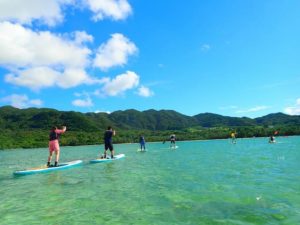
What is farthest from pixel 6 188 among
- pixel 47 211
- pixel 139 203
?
pixel 139 203

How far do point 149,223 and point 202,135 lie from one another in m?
182

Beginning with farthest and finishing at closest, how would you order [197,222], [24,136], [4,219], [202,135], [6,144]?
[202,135]
[24,136]
[6,144]
[4,219]
[197,222]

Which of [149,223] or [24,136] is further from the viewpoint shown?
[24,136]

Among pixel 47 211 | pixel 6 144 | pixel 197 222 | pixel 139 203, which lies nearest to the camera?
pixel 197 222

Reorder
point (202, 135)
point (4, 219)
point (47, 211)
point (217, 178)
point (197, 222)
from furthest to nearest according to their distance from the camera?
point (202, 135), point (217, 178), point (47, 211), point (4, 219), point (197, 222)

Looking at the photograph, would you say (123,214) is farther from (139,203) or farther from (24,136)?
(24,136)

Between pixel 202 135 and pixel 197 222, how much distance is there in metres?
182

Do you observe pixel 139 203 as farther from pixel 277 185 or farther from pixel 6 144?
pixel 6 144

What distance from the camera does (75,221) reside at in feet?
30.2

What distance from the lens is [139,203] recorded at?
1120cm

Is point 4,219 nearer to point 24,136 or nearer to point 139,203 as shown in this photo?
point 139,203

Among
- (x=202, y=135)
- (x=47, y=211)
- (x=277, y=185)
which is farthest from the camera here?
(x=202, y=135)

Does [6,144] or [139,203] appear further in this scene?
[6,144]

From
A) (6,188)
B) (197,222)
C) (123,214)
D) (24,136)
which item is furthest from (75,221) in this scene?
(24,136)
